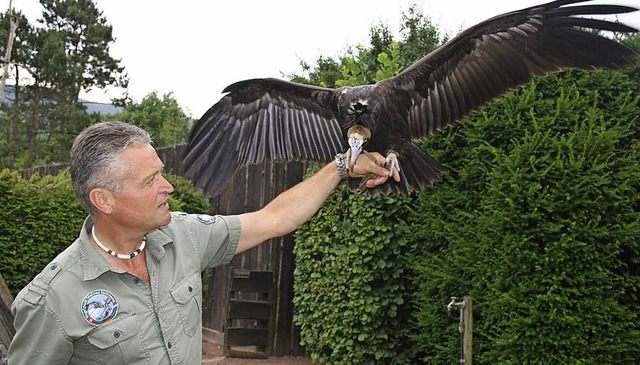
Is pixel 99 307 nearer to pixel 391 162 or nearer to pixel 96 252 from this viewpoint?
pixel 96 252

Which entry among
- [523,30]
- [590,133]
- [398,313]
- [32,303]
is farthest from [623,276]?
[32,303]

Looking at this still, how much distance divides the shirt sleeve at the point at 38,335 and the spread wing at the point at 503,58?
85.4 inches

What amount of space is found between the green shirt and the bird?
997mm

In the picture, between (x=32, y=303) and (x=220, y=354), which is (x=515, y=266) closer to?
(x=32, y=303)

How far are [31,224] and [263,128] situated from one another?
2.59m

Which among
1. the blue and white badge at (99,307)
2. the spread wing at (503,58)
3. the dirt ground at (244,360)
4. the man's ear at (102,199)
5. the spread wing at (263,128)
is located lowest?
the dirt ground at (244,360)

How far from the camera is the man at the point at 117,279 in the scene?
193 centimetres

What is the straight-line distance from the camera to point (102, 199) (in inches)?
83.4

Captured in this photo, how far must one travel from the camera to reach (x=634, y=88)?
4.21 metres

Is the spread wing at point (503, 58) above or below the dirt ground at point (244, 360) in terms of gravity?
above

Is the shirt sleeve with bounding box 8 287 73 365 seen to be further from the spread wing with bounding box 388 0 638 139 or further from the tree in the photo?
the tree

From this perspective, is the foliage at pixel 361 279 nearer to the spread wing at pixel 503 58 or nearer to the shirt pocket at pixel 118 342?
the spread wing at pixel 503 58

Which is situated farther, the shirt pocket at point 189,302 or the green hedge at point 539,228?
the green hedge at point 539,228

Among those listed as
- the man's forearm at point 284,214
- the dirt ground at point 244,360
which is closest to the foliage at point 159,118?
the dirt ground at point 244,360
